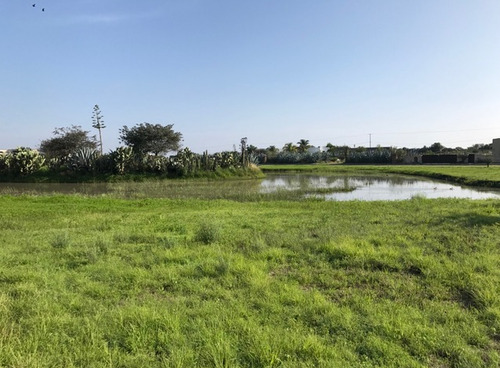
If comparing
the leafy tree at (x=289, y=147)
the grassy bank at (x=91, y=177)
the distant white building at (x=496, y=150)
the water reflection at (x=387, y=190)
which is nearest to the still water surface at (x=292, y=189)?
the water reflection at (x=387, y=190)

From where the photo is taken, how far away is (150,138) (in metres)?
47.4

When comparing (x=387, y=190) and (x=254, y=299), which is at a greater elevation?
(x=254, y=299)

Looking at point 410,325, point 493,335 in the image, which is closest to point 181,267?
point 410,325

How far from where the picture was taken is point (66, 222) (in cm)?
1089

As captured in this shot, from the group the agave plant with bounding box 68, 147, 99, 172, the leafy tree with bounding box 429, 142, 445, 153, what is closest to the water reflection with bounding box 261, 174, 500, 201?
the agave plant with bounding box 68, 147, 99, 172

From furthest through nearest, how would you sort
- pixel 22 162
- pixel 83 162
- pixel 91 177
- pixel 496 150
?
pixel 496 150, pixel 83 162, pixel 91 177, pixel 22 162

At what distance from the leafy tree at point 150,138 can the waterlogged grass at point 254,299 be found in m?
40.0

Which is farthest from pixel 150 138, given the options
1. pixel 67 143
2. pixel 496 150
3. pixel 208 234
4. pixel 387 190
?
pixel 496 150

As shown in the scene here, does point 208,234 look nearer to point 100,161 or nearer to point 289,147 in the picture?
point 100,161

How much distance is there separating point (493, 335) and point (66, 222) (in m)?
10.7

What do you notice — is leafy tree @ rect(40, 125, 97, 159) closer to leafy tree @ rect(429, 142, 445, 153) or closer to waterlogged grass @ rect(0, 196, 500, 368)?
waterlogged grass @ rect(0, 196, 500, 368)

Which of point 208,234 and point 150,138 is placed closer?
point 208,234

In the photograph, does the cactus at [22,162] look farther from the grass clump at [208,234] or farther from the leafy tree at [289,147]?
the leafy tree at [289,147]

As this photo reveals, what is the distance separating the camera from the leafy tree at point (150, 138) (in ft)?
154
